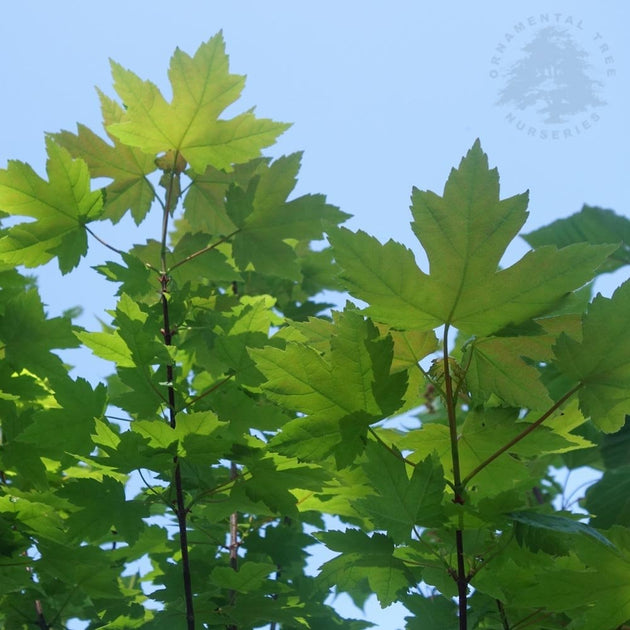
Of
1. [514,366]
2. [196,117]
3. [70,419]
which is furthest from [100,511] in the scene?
[196,117]

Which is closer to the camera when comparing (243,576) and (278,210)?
(243,576)

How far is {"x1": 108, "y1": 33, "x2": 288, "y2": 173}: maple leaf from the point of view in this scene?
1.79 m

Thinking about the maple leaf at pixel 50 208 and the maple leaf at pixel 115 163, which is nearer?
the maple leaf at pixel 50 208

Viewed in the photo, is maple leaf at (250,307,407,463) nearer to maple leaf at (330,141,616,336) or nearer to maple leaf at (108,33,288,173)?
maple leaf at (330,141,616,336)

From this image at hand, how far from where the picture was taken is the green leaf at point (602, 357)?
1.05 metres

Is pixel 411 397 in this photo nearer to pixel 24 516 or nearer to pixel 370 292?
pixel 370 292

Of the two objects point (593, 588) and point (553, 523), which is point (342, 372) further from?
point (593, 588)

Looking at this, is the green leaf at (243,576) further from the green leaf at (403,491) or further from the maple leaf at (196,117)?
the maple leaf at (196,117)

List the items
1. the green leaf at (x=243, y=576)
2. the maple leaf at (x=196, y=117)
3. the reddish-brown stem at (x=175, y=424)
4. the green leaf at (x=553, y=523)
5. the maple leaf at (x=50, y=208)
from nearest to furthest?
1. the green leaf at (x=553, y=523)
2. the reddish-brown stem at (x=175, y=424)
3. the green leaf at (x=243, y=576)
4. the maple leaf at (x=50, y=208)
5. the maple leaf at (x=196, y=117)

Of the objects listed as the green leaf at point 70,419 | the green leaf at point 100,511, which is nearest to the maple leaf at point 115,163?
the green leaf at point 70,419

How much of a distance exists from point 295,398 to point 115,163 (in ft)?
3.90

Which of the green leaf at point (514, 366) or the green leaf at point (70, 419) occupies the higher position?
the green leaf at point (70, 419)

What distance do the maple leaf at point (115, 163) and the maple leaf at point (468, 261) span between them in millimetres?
1133

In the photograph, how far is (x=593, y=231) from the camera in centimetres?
243
